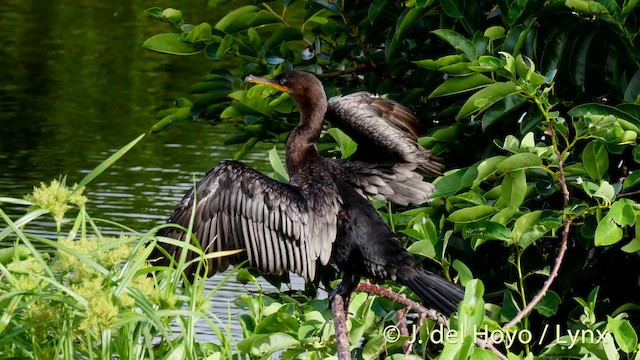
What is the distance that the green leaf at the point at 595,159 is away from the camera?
143 inches

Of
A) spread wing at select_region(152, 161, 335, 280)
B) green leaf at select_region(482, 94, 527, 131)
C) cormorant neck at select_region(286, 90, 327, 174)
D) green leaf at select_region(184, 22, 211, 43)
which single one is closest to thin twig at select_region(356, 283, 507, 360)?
spread wing at select_region(152, 161, 335, 280)

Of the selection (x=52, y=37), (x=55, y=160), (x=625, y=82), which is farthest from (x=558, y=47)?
(x=52, y=37)

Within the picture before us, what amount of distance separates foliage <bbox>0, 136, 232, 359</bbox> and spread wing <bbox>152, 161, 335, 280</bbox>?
0.78 meters

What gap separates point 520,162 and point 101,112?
24.1 ft

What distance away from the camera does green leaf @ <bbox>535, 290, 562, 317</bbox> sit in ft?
12.6

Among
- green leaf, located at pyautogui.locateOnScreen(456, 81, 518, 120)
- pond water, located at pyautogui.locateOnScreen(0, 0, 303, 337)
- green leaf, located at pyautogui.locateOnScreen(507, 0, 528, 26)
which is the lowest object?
pond water, located at pyautogui.locateOnScreen(0, 0, 303, 337)

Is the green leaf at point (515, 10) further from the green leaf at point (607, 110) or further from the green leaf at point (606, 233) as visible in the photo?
the green leaf at point (606, 233)

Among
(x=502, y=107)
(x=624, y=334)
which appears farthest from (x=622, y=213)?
(x=502, y=107)

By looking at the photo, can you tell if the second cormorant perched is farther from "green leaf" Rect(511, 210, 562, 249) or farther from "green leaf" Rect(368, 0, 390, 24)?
"green leaf" Rect(368, 0, 390, 24)

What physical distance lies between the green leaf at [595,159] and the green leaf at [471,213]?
29 cm

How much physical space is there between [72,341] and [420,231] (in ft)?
→ 3.77

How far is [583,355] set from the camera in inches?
147

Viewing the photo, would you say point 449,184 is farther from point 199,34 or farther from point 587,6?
point 199,34

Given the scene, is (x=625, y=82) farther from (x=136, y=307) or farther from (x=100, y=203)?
(x=100, y=203)
